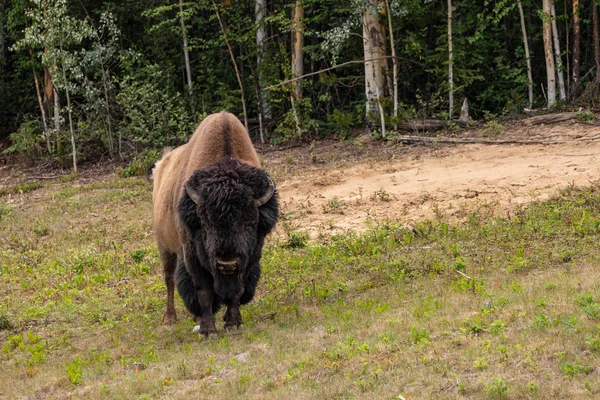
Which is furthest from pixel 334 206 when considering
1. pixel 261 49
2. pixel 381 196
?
pixel 261 49

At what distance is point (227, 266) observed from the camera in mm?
8031

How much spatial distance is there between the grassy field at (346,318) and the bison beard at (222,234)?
395 mm

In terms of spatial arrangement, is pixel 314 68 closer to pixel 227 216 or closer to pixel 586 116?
pixel 586 116

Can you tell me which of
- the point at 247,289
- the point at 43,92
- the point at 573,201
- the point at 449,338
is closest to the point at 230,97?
the point at 43,92


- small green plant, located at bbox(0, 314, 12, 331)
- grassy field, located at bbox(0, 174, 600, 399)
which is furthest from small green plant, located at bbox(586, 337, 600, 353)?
small green plant, located at bbox(0, 314, 12, 331)

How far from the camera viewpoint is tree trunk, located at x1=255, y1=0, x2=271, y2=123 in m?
22.7

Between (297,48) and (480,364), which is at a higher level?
(297,48)

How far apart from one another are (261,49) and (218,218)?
15.6 m

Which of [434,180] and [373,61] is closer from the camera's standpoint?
[434,180]

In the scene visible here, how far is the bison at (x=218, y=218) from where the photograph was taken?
8062 millimetres

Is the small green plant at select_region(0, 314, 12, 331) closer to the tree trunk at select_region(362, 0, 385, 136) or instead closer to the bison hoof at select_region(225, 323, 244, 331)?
the bison hoof at select_region(225, 323, 244, 331)

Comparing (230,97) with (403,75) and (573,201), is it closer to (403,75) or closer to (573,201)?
(403,75)

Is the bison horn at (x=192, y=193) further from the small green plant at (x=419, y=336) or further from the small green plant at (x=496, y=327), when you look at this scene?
the small green plant at (x=496, y=327)

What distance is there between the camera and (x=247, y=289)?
877 cm
